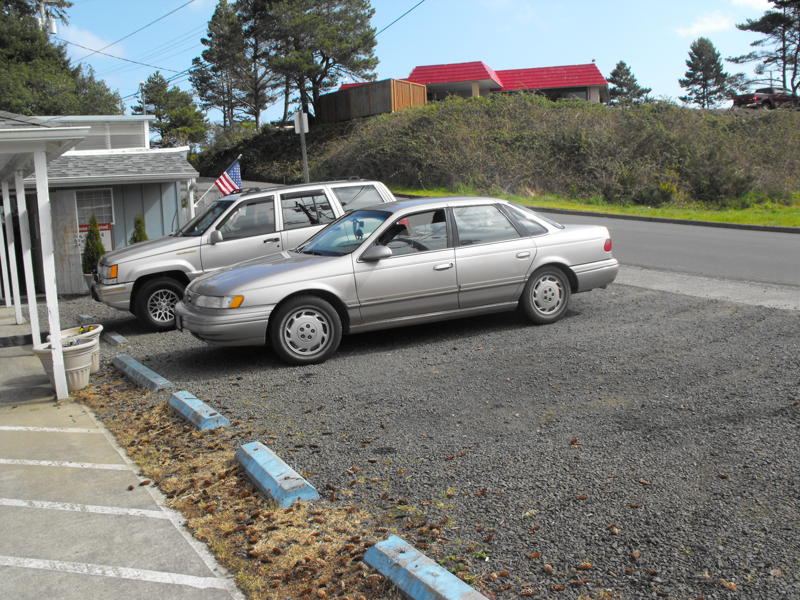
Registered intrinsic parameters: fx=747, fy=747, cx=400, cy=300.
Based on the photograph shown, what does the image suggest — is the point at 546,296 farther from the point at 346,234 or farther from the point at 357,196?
the point at 357,196

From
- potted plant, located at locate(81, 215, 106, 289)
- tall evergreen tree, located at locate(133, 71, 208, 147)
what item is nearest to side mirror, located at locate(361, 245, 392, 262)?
potted plant, located at locate(81, 215, 106, 289)

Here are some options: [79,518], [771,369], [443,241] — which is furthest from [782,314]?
[79,518]

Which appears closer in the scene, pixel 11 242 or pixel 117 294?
pixel 117 294

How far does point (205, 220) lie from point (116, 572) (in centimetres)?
777

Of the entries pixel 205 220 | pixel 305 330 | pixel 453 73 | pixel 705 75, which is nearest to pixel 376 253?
pixel 305 330

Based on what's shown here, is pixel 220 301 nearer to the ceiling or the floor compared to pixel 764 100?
nearer to the floor

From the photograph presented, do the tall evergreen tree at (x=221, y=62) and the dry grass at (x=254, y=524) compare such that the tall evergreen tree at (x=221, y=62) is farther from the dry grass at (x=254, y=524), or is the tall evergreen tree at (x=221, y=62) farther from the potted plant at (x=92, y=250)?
the dry grass at (x=254, y=524)

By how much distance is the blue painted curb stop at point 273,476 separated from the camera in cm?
444

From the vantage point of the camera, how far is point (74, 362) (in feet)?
25.3

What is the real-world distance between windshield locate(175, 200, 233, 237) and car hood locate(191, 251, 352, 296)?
281 centimetres

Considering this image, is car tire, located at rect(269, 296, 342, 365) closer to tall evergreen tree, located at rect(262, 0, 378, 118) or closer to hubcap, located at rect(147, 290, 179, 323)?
hubcap, located at rect(147, 290, 179, 323)

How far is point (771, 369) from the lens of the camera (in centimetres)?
635

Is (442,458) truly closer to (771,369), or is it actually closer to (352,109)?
(771,369)

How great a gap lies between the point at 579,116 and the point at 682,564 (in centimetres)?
3366
